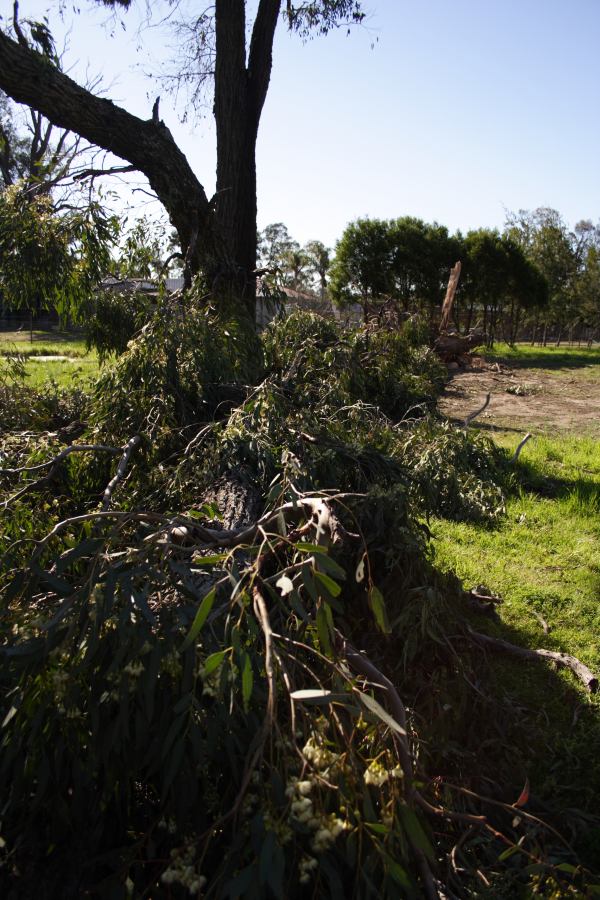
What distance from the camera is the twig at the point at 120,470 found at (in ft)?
9.87

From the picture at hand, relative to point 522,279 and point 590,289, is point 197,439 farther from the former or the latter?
point 590,289

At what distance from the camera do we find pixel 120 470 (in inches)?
128

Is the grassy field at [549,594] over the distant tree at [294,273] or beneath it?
beneath

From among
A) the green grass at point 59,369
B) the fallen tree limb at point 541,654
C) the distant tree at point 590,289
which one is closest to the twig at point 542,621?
the fallen tree limb at point 541,654

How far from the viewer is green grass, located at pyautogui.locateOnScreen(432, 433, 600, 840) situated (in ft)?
9.26

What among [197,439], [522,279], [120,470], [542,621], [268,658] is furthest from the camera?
[522,279]

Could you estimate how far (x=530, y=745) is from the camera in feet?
9.59

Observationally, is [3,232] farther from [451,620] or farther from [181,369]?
[451,620]

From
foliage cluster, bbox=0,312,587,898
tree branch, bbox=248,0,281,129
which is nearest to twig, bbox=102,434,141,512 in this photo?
foliage cluster, bbox=0,312,587,898

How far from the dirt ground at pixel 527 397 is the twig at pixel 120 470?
17.2ft

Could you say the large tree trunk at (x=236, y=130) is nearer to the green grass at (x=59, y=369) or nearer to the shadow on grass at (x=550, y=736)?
the green grass at (x=59, y=369)

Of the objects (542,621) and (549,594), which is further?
(549,594)

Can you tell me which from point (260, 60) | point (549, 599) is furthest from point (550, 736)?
point (260, 60)

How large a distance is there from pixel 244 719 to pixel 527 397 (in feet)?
38.4
